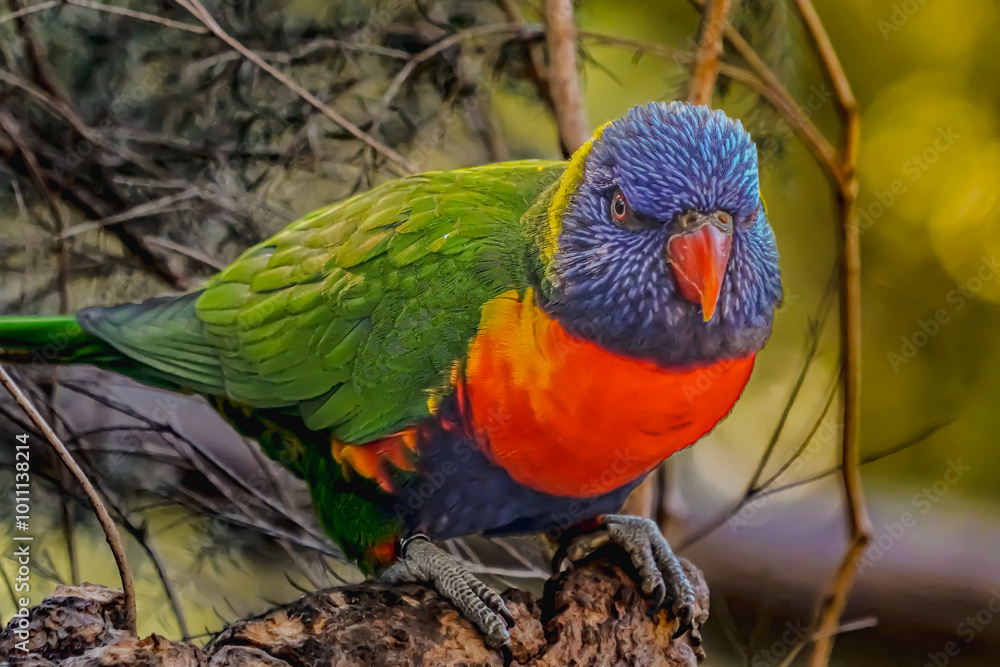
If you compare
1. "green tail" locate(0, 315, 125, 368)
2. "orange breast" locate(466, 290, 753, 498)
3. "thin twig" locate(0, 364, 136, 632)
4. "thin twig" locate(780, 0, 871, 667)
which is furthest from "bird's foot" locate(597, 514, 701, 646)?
"green tail" locate(0, 315, 125, 368)

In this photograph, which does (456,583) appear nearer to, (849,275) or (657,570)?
(657,570)

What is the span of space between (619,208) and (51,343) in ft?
3.93

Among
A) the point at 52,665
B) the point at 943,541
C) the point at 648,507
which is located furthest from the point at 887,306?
the point at 52,665

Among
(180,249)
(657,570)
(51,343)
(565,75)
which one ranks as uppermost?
(565,75)

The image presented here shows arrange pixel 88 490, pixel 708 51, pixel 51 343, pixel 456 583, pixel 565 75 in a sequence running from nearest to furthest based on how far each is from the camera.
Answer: pixel 88 490
pixel 456 583
pixel 51 343
pixel 708 51
pixel 565 75

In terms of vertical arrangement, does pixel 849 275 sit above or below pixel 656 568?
above

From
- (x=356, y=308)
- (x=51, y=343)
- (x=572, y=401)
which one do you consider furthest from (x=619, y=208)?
(x=51, y=343)

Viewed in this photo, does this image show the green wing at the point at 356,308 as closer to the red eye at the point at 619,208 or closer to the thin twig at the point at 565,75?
the red eye at the point at 619,208

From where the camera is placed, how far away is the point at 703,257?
3.97 feet

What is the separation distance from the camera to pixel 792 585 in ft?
9.04

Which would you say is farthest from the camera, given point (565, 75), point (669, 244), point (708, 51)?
point (565, 75)

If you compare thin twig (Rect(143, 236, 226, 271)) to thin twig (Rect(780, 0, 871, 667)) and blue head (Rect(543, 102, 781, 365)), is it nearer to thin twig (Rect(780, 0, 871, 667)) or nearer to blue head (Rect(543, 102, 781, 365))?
blue head (Rect(543, 102, 781, 365))

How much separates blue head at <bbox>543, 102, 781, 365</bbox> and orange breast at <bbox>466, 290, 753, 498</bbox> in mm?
37

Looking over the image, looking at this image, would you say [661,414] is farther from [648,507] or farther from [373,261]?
[648,507]
